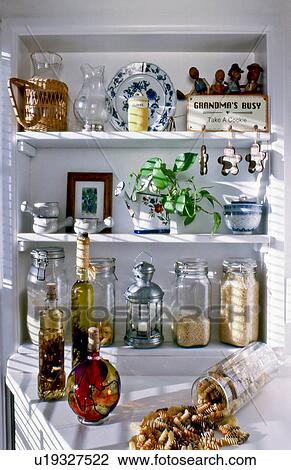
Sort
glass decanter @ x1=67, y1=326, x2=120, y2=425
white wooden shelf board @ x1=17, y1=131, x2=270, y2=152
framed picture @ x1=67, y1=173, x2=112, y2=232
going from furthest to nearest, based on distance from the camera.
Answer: framed picture @ x1=67, y1=173, x2=112, y2=232 < white wooden shelf board @ x1=17, y1=131, x2=270, y2=152 < glass decanter @ x1=67, y1=326, x2=120, y2=425

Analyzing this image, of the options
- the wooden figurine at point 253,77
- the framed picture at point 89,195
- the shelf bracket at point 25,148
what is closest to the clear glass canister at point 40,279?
the framed picture at point 89,195

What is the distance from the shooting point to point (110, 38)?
113 centimetres

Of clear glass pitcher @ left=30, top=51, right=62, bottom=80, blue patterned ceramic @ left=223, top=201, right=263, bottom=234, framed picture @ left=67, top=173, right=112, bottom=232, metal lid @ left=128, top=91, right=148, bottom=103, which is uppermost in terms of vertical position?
clear glass pitcher @ left=30, top=51, right=62, bottom=80

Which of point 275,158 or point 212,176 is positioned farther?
point 212,176

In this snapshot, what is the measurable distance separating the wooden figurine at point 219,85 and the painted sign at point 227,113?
0.02m

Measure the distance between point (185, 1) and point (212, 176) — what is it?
0.39m

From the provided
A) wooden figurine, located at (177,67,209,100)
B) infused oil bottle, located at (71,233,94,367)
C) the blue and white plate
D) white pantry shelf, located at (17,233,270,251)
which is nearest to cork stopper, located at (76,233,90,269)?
infused oil bottle, located at (71,233,94,367)

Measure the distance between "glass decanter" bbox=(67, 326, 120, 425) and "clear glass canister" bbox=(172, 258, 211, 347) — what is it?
302 millimetres

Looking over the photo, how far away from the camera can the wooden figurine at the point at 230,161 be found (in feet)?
3.74

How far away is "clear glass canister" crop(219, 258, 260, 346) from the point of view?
44.6 inches

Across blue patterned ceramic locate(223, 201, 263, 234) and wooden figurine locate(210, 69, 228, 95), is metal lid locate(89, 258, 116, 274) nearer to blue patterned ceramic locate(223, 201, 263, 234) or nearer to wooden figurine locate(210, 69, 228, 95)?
blue patterned ceramic locate(223, 201, 263, 234)
